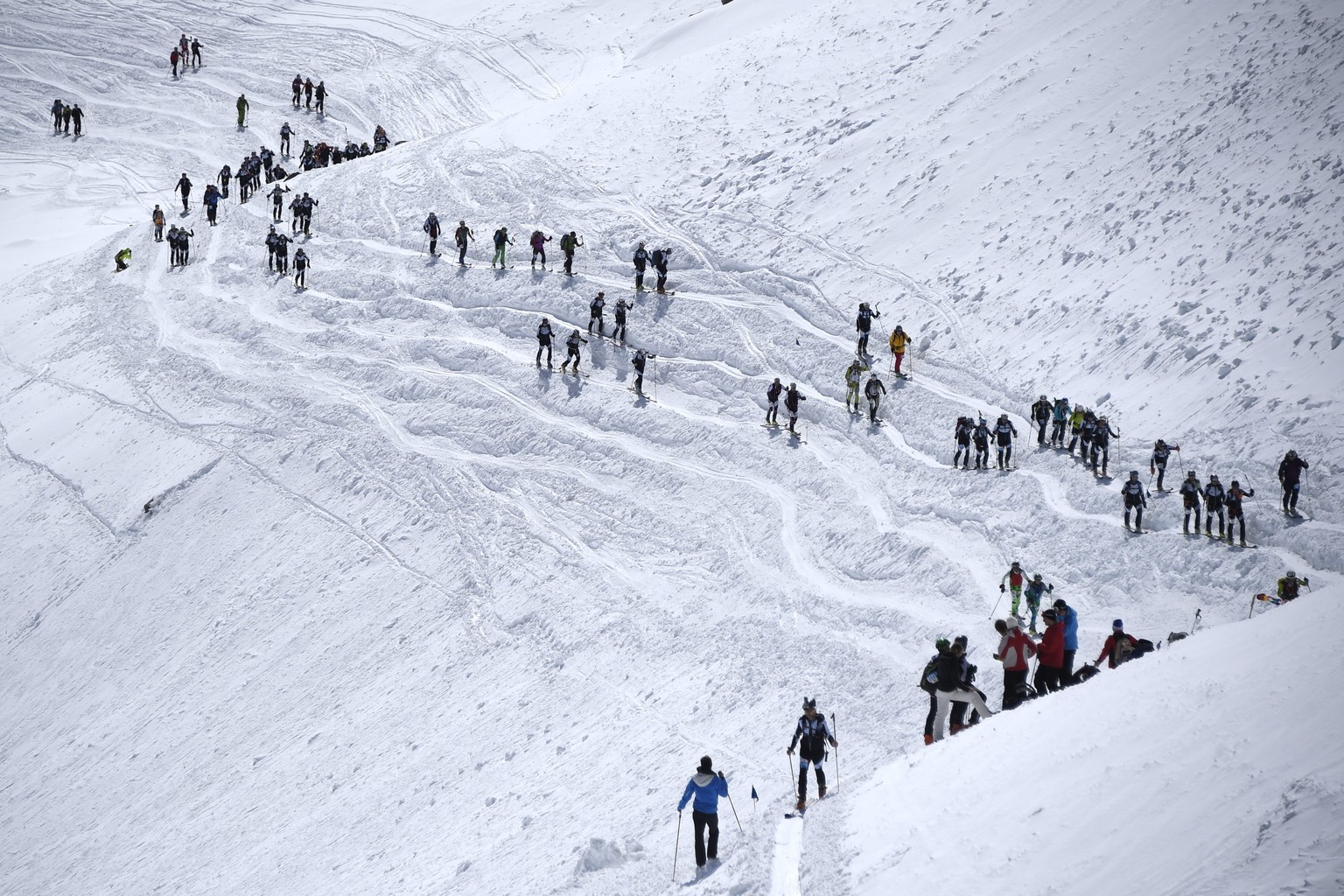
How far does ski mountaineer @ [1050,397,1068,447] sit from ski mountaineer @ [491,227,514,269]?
57.6 feet

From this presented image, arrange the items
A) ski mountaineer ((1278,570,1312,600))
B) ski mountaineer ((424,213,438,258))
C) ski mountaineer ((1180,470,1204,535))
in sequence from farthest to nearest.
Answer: ski mountaineer ((424,213,438,258)), ski mountaineer ((1180,470,1204,535)), ski mountaineer ((1278,570,1312,600))

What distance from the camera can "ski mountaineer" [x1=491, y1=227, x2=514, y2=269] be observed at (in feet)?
115

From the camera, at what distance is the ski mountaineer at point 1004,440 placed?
24.1 m

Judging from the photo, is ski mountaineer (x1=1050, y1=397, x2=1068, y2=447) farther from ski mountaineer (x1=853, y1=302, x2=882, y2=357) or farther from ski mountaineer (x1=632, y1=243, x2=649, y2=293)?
ski mountaineer (x1=632, y1=243, x2=649, y2=293)

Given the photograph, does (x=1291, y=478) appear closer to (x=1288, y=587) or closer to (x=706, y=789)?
(x=1288, y=587)

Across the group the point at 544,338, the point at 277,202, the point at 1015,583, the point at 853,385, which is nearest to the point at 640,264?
the point at 544,338

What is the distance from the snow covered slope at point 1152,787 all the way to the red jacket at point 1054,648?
1.57m

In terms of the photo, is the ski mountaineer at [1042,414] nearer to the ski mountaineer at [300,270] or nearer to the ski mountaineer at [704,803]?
the ski mountaineer at [704,803]

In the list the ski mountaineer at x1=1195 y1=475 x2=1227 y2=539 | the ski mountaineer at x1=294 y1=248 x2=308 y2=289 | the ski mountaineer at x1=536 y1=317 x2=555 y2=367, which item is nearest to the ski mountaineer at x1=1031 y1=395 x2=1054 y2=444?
the ski mountaineer at x1=1195 y1=475 x2=1227 y2=539

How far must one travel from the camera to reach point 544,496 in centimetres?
2772

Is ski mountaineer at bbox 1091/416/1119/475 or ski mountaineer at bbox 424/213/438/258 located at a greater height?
ski mountaineer at bbox 424/213/438/258

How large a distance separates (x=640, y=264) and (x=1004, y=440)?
12.8m

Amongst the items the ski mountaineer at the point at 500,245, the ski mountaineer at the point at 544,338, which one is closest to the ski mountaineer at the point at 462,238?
the ski mountaineer at the point at 500,245

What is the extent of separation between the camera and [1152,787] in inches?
396
